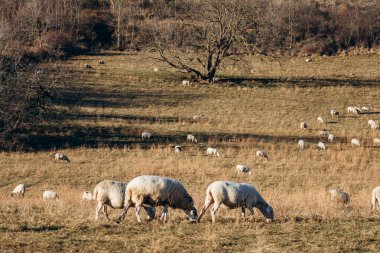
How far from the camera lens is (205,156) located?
27.4m

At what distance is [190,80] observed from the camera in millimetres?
50000

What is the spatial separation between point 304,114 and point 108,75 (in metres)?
19.7

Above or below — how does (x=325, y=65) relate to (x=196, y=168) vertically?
above

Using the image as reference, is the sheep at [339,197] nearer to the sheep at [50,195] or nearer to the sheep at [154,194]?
the sheep at [154,194]

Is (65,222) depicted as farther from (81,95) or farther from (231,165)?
(81,95)

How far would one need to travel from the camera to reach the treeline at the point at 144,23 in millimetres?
63562

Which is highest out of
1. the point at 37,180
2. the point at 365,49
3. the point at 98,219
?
the point at 365,49

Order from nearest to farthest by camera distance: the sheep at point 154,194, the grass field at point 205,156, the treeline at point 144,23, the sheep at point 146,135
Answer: the grass field at point 205,156
the sheep at point 154,194
the sheep at point 146,135
the treeline at point 144,23

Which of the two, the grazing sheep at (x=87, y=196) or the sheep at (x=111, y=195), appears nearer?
the sheep at (x=111, y=195)

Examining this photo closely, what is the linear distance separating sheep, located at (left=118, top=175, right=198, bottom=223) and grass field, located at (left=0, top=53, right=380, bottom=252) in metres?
0.41

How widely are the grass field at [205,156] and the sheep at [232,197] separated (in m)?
0.43

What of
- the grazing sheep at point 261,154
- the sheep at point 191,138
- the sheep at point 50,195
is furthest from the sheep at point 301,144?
the sheep at point 50,195

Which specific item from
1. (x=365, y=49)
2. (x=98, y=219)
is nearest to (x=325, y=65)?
(x=365, y=49)

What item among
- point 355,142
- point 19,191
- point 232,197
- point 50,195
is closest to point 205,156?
point 355,142
